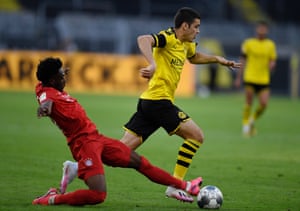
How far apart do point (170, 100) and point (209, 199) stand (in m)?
1.86

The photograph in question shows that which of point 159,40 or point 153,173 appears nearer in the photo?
point 153,173

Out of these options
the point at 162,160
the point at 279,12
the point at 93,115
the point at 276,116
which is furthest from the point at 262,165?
the point at 279,12

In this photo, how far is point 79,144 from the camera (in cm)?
929

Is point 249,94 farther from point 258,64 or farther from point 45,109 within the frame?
point 45,109

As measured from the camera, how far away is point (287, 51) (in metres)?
41.4

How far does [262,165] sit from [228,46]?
28103 millimetres

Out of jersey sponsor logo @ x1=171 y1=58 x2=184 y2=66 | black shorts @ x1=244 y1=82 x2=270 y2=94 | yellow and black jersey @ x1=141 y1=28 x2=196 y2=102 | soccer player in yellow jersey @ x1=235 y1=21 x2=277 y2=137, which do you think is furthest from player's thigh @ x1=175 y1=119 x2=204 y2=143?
black shorts @ x1=244 y1=82 x2=270 y2=94

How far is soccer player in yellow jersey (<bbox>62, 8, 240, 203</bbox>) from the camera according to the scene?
10.6 metres

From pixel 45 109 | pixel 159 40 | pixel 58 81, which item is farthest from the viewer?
pixel 159 40

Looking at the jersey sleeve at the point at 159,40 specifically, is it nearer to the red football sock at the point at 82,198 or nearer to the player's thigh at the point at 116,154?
the player's thigh at the point at 116,154

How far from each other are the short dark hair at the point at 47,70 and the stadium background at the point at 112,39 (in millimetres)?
26021

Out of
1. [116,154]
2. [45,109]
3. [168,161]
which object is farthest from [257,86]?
[45,109]

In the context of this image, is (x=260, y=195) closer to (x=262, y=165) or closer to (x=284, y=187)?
(x=284, y=187)

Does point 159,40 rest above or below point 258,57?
above
